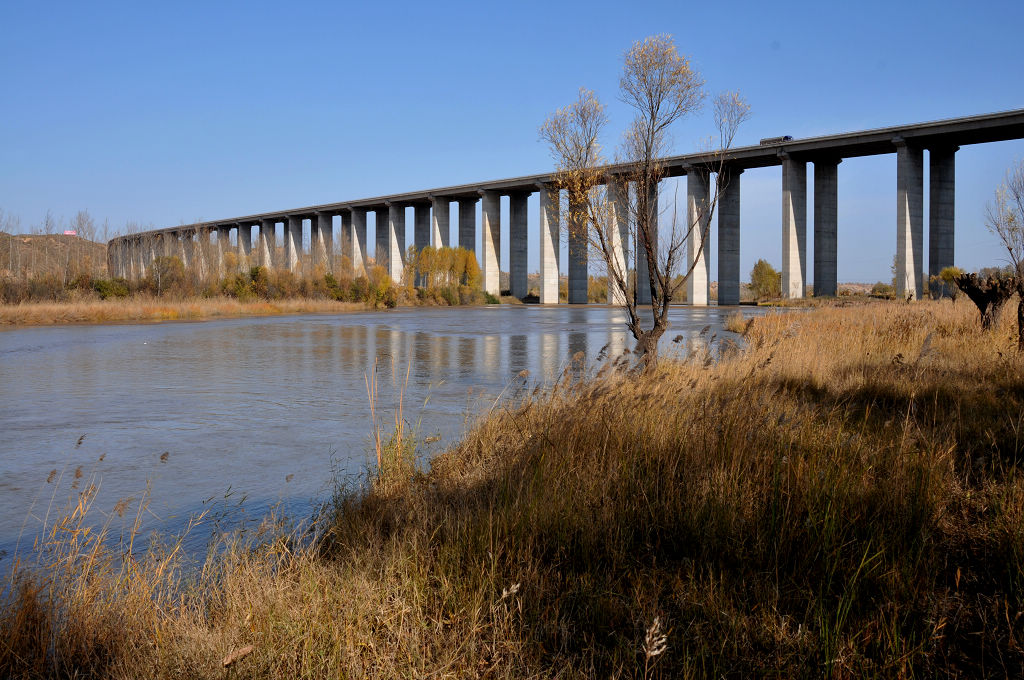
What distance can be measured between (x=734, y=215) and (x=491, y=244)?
26.4 metres

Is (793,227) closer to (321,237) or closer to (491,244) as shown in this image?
(491,244)

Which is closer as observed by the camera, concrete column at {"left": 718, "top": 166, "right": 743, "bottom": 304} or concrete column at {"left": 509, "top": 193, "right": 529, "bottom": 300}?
concrete column at {"left": 718, "top": 166, "right": 743, "bottom": 304}

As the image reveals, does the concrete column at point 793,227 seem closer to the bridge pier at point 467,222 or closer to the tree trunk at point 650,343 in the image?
the bridge pier at point 467,222

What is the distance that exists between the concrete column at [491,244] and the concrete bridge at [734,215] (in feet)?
0.34

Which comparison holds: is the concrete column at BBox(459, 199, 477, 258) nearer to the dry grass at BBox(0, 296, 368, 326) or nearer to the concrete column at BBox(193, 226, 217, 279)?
the concrete column at BBox(193, 226, 217, 279)

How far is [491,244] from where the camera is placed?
76.8m

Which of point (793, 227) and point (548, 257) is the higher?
point (793, 227)

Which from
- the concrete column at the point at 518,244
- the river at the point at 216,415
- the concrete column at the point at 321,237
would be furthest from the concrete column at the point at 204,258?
the river at the point at 216,415

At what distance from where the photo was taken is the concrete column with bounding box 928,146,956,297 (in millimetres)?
49906

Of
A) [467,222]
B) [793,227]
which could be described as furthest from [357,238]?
[793,227]

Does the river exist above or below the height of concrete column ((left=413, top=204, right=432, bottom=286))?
below

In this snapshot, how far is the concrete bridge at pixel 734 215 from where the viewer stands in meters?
47.9

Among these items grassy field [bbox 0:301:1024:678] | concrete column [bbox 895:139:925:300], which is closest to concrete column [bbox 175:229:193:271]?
Result: concrete column [bbox 895:139:925:300]

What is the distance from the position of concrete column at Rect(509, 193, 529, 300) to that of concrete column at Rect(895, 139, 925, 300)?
37.9 m
